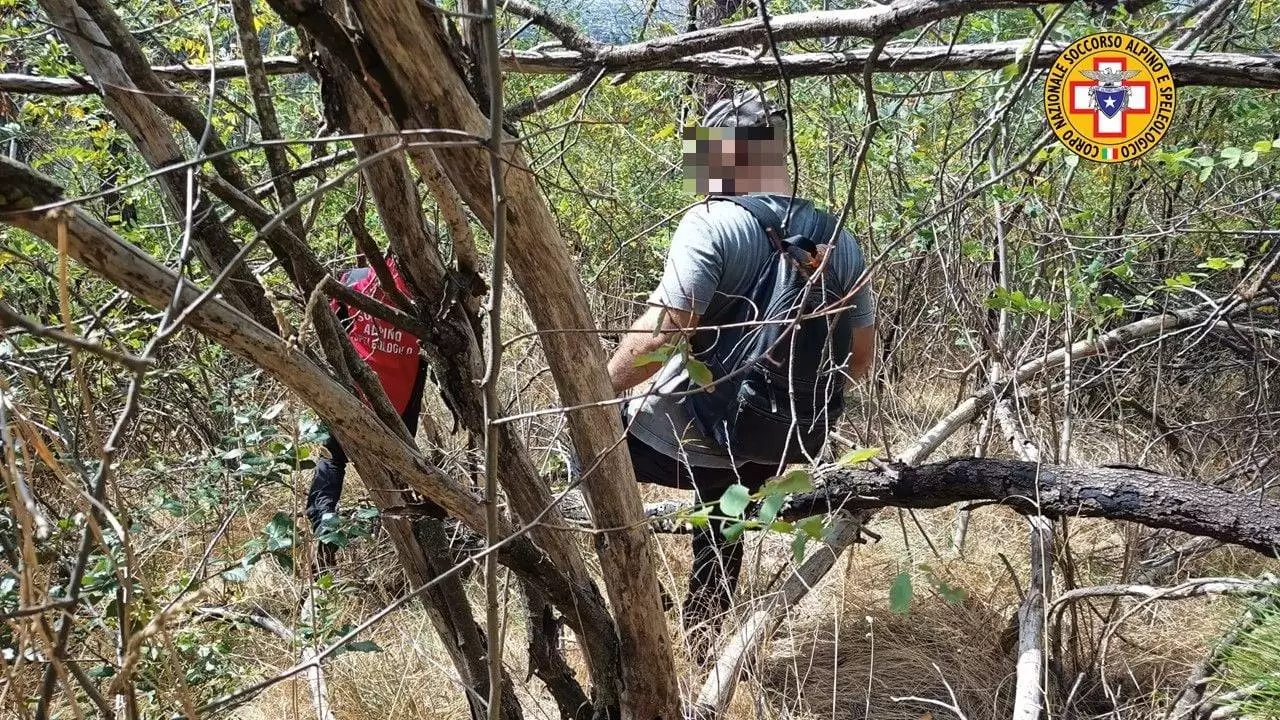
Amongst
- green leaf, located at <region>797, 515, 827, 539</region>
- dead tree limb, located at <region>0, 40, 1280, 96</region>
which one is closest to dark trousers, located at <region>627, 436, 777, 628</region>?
dead tree limb, located at <region>0, 40, 1280, 96</region>

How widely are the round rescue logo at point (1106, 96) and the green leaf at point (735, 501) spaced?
154 centimetres

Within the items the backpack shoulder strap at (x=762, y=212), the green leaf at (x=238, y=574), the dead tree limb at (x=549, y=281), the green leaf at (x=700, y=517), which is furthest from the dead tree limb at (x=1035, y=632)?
the green leaf at (x=238, y=574)

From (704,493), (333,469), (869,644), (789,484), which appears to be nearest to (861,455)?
(789,484)

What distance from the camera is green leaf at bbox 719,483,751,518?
48.0 inches

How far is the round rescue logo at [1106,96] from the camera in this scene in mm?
2189

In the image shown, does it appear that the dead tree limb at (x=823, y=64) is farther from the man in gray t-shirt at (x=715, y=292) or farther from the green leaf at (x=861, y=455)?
the green leaf at (x=861, y=455)

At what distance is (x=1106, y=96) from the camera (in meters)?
2.32

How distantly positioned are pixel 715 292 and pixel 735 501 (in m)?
1.00

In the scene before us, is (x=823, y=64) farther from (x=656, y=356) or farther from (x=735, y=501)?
(x=735, y=501)

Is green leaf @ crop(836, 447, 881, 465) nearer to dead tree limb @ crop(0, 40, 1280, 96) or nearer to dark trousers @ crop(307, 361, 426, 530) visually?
dead tree limb @ crop(0, 40, 1280, 96)

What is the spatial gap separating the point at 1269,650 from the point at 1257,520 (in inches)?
11.8

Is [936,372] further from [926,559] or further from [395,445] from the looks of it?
[395,445]

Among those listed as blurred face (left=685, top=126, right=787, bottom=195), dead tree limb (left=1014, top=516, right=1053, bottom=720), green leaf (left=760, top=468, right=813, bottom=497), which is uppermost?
blurred face (left=685, top=126, right=787, bottom=195)

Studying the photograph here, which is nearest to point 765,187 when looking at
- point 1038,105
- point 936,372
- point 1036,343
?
point 1038,105
